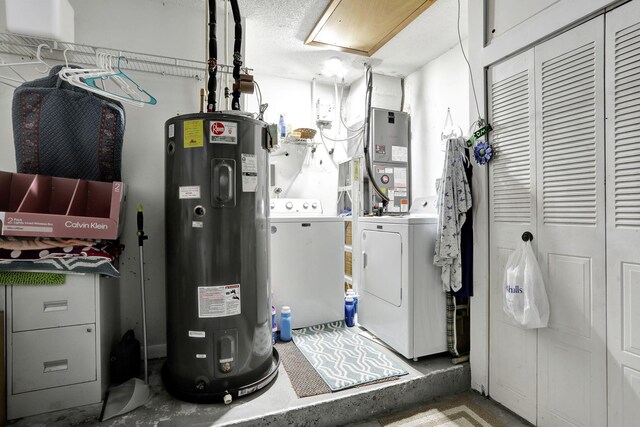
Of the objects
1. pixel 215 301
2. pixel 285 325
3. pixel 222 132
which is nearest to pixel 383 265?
pixel 285 325

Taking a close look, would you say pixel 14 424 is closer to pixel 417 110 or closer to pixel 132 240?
pixel 132 240

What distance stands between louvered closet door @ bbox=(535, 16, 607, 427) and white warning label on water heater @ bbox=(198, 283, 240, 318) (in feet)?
5.46

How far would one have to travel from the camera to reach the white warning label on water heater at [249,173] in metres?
1.65

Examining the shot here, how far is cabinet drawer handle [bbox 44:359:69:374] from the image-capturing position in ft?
5.06

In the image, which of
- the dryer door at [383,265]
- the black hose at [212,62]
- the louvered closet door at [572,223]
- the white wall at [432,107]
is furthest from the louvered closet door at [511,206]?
the black hose at [212,62]

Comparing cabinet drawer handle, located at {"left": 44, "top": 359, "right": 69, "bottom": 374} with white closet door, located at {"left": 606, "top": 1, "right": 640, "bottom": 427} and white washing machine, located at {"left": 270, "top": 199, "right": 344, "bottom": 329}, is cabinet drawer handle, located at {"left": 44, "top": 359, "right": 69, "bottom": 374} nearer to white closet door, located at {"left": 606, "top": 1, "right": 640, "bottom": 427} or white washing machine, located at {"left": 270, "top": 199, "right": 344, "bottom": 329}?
white washing machine, located at {"left": 270, "top": 199, "right": 344, "bottom": 329}

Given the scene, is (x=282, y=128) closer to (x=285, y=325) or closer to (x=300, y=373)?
(x=285, y=325)

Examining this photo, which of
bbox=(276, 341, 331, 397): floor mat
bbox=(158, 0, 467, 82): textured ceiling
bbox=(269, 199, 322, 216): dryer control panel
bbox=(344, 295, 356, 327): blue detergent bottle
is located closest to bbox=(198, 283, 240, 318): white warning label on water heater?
bbox=(276, 341, 331, 397): floor mat

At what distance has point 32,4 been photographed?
1.66 meters

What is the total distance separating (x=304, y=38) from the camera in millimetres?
2863

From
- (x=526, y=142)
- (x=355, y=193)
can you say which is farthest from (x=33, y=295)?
(x=526, y=142)

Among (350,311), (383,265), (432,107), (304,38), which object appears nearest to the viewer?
(383,265)

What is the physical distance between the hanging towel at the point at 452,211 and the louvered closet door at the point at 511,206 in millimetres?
169

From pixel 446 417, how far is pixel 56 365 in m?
2.11
